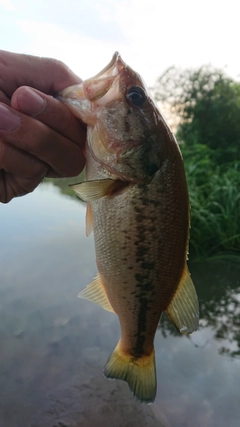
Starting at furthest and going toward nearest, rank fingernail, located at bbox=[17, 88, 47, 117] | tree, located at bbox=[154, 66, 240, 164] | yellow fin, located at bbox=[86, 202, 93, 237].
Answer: tree, located at bbox=[154, 66, 240, 164] → yellow fin, located at bbox=[86, 202, 93, 237] → fingernail, located at bbox=[17, 88, 47, 117]

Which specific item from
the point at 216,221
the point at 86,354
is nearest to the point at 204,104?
the point at 216,221

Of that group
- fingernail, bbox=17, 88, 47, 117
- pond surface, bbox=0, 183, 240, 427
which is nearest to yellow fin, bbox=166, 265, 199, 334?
fingernail, bbox=17, 88, 47, 117

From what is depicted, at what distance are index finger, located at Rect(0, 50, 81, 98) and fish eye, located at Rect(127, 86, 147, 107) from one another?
266 mm

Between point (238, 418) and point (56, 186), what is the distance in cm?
1161

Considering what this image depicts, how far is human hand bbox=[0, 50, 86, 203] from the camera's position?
4.28 feet

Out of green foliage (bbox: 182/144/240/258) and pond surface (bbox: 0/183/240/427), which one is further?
green foliage (bbox: 182/144/240/258)

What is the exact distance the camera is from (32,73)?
4.61 feet

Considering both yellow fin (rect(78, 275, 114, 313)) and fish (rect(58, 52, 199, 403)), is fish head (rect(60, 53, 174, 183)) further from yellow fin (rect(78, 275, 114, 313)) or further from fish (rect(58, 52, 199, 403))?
yellow fin (rect(78, 275, 114, 313))

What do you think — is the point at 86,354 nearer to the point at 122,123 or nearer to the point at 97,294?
the point at 97,294

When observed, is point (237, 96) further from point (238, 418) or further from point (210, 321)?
point (238, 418)

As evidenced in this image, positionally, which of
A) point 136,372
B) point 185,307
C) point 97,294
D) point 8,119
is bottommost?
point 136,372

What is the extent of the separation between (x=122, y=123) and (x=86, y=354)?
3016 mm

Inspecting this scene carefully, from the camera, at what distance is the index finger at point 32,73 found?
138 centimetres

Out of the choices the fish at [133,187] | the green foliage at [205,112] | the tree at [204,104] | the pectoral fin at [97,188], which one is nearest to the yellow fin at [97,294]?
the fish at [133,187]
